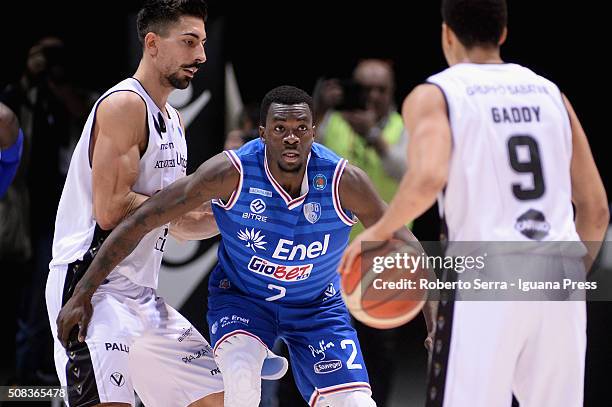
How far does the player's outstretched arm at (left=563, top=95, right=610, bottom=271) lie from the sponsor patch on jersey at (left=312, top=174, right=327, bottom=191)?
1.18 m

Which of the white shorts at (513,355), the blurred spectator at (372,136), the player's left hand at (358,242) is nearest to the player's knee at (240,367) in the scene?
the player's left hand at (358,242)

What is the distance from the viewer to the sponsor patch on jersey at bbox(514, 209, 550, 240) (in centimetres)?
361

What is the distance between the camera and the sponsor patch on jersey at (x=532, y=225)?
142 inches

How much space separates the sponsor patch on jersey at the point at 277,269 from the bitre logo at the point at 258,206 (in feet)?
0.75

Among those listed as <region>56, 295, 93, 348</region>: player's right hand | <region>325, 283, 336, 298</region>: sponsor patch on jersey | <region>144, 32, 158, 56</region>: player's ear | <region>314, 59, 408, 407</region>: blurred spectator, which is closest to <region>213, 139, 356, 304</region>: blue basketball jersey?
<region>325, 283, 336, 298</region>: sponsor patch on jersey

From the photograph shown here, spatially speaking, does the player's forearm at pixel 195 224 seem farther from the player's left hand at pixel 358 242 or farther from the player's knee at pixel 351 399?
the player's left hand at pixel 358 242

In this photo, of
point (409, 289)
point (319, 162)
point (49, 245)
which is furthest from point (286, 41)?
point (409, 289)

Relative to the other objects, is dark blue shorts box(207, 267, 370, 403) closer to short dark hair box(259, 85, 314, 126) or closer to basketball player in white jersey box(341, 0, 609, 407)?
short dark hair box(259, 85, 314, 126)

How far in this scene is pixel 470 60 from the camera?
12.4 ft

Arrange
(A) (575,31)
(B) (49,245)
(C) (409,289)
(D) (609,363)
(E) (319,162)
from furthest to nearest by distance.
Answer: (A) (575,31) → (B) (49,245) → (D) (609,363) → (E) (319,162) → (C) (409,289)

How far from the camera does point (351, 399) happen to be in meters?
4.57

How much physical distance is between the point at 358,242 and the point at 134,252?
126 centimetres

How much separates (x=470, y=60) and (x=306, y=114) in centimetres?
102

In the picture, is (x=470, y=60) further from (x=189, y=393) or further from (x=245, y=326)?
(x=189, y=393)
